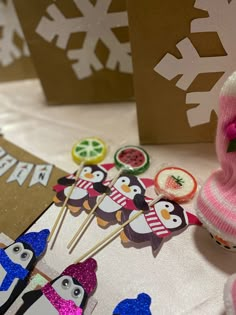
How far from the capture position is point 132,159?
81 cm

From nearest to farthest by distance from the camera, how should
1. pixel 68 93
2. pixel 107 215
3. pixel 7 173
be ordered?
pixel 107 215 → pixel 7 173 → pixel 68 93

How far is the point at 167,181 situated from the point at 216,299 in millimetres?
253

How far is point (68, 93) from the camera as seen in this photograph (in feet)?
3.20

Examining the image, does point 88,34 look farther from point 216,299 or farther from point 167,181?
point 216,299

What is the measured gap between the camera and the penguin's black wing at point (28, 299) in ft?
1.87

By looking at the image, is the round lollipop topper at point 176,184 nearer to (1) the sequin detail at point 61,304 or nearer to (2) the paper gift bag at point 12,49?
(1) the sequin detail at point 61,304

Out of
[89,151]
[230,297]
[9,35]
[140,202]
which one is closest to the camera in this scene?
[230,297]

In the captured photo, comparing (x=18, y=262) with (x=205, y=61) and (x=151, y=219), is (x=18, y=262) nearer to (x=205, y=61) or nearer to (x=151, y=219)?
(x=151, y=219)

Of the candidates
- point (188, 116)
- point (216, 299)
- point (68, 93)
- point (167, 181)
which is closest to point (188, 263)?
point (216, 299)

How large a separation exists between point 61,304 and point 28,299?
0.06 metres

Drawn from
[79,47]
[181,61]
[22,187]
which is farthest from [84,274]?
[79,47]

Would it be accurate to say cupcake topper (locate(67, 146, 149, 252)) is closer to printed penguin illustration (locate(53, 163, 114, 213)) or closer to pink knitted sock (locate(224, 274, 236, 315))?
printed penguin illustration (locate(53, 163, 114, 213))

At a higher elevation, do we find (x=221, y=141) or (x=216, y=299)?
(x=221, y=141)

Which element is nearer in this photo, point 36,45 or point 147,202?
point 147,202
